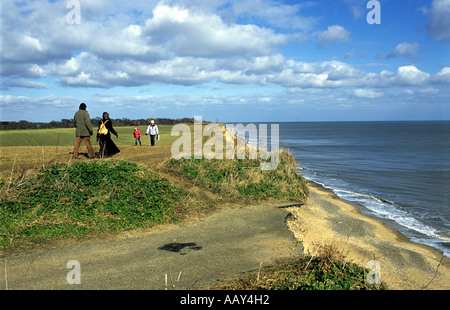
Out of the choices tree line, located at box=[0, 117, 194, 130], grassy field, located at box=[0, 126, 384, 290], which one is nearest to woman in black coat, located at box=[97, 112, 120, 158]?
grassy field, located at box=[0, 126, 384, 290]

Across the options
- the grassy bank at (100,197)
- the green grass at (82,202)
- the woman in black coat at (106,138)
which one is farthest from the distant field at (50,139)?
the green grass at (82,202)

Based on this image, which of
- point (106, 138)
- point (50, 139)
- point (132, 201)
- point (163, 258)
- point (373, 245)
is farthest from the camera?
point (50, 139)

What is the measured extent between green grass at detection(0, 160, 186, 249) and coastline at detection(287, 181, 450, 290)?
3940mm

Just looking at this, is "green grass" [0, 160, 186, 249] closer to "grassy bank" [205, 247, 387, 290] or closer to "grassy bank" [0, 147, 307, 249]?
"grassy bank" [0, 147, 307, 249]

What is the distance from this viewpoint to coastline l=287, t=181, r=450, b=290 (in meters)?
8.09

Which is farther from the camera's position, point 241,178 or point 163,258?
point 241,178

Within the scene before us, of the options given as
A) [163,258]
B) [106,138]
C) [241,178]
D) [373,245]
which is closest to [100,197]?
[163,258]

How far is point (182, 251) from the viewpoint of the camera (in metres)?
7.05

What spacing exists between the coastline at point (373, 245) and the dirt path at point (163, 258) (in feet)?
3.74

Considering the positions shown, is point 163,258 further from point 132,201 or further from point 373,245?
point 373,245

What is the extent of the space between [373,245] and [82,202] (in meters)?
8.79

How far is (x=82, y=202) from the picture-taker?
29.7ft

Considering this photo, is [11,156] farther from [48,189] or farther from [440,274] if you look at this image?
[440,274]
